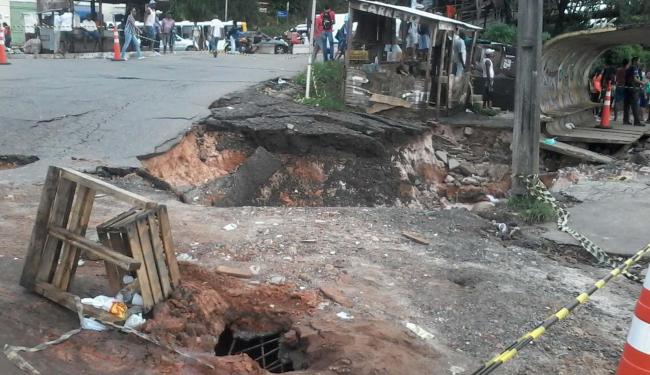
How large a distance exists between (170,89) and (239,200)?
16.0ft

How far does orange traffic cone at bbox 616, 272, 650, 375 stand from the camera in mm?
2766

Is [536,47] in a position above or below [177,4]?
below

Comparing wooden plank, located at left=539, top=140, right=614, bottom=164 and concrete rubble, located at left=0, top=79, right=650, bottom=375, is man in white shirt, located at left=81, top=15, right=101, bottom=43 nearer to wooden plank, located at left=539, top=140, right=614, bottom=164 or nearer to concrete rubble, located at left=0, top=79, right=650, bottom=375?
concrete rubble, located at left=0, top=79, right=650, bottom=375

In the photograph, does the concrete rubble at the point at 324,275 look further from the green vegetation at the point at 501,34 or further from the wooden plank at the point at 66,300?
the green vegetation at the point at 501,34

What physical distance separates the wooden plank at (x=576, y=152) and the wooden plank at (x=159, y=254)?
1092 centimetres

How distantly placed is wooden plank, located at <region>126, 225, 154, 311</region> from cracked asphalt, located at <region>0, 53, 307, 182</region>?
3998 millimetres

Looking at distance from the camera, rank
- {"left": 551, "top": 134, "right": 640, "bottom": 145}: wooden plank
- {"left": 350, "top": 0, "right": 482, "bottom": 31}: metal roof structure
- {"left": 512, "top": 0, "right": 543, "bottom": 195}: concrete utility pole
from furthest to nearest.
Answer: {"left": 551, "top": 134, "right": 640, "bottom": 145}: wooden plank → {"left": 350, "top": 0, "right": 482, "bottom": 31}: metal roof structure → {"left": 512, "top": 0, "right": 543, "bottom": 195}: concrete utility pole

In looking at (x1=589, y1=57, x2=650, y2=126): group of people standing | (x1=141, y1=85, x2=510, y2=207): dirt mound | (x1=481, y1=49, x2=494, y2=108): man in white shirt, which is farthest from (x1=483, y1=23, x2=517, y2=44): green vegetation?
(x1=141, y1=85, x2=510, y2=207): dirt mound

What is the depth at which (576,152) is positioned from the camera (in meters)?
12.9

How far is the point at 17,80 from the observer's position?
12617 mm

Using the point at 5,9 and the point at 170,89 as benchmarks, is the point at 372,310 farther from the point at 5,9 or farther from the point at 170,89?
the point at 5,9

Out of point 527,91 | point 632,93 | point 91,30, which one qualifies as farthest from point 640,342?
point 91,30

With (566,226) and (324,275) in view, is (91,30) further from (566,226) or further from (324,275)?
(324,275)

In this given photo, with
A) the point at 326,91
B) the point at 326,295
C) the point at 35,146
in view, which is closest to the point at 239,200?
the point at 35,146
